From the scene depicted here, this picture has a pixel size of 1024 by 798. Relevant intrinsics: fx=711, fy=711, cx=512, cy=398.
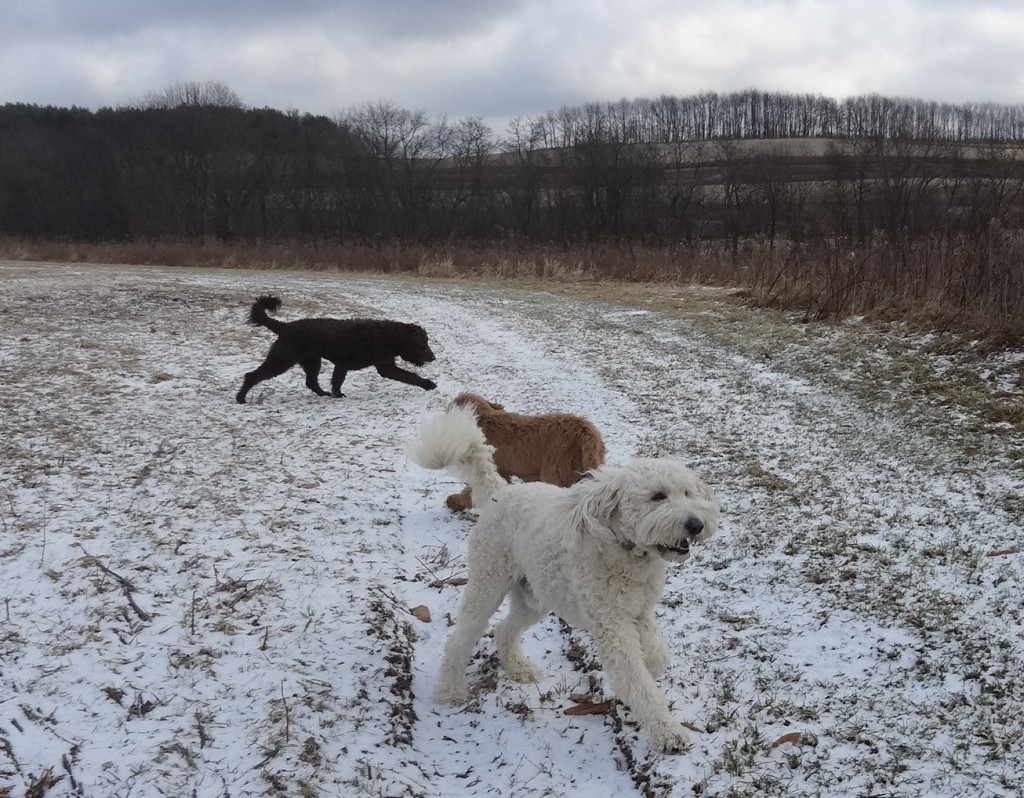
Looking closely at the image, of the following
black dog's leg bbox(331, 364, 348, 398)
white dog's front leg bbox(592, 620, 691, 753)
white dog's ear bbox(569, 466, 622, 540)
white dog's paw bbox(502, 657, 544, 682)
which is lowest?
white dog's paw bbox(502, 657, 544, 682)

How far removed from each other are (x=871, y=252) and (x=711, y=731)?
14.0 metres

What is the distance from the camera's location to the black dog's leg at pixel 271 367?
33.2ft

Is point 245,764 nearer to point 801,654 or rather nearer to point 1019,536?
point 801,654

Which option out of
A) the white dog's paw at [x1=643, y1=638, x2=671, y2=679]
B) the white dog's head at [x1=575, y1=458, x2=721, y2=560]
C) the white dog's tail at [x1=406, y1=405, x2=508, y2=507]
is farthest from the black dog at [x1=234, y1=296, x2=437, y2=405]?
the white dog's paw at [x1=643, y1=638, x2=671, y2=679]

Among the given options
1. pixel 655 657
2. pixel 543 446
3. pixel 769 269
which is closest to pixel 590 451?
pixel 543 446

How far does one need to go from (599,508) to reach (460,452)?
107 cm

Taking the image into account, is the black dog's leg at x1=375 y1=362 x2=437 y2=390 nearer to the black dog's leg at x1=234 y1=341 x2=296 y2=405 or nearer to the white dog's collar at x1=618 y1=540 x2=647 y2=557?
the black dog's leg at x1=234 y1=341 x2=296 y2=405

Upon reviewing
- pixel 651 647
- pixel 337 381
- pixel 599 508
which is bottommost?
pixel 651 647

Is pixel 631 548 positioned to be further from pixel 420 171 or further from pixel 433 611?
pixel 420 171

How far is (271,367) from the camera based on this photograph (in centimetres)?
1028

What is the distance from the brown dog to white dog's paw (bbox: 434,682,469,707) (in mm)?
2221

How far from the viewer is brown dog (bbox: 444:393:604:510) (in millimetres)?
5953

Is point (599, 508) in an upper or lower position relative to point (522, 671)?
upper

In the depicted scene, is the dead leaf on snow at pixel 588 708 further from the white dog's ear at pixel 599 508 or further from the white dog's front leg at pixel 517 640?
the white dog's ear at pixel 599 508
